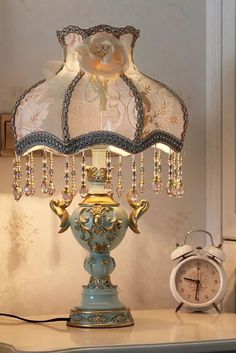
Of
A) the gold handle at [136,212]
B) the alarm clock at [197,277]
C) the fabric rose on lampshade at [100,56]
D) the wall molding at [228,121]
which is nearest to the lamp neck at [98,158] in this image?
the gold handle at [136,212]

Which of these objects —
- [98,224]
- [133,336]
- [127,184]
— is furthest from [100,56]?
[133,336]

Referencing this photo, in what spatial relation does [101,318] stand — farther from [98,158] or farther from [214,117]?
[214,117]

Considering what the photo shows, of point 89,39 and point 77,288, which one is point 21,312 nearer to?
point 77,288

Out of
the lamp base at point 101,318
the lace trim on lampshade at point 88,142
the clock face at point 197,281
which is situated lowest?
the lamp base at point 101,318

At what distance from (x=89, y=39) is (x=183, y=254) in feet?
1.97

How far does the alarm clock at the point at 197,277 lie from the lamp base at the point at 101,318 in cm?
25

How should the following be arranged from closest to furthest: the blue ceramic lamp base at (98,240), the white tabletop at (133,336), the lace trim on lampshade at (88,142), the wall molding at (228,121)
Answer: the white tabletop at (133,336)
the lace trim on lampshade at (88,142)
the blue ceramic lamp base at (98,240)
the wall molding at (228,121)

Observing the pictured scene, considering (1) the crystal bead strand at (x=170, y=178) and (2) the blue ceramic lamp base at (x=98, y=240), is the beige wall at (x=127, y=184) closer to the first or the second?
(2) the blue ceramic lamp base at (x=98, y=240)

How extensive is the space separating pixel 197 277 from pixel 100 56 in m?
0.63

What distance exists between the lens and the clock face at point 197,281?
2225 mm

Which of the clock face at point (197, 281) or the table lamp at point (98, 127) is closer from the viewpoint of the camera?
the table lamp at point (98, 127)

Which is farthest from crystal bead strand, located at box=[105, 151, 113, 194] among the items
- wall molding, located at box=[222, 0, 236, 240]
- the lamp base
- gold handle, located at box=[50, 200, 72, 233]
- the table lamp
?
wall molding, located at box=[222, 0, 236, 240]

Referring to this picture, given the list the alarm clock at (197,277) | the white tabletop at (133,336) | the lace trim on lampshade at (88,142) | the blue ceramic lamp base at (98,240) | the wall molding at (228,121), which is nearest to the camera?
the white tabletop at (133,336)

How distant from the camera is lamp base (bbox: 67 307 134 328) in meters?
2.00
